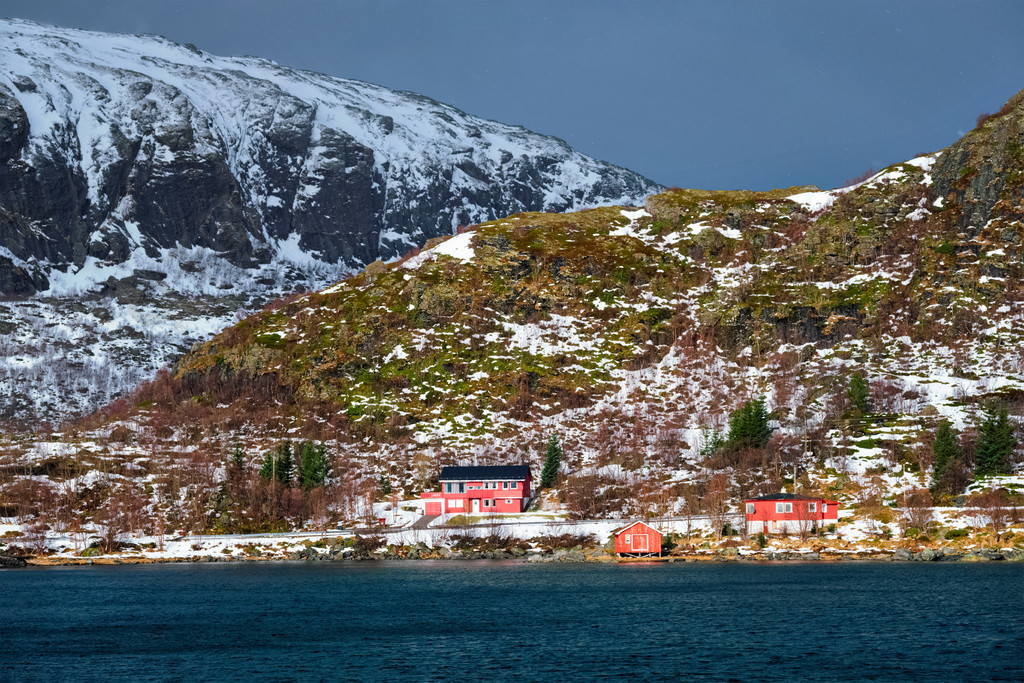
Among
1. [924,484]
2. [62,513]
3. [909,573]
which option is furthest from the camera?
[62,513]

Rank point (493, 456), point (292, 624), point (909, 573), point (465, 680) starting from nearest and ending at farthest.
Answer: point (465, 680)
point (292, 624)
point (909, 573)
point (493, 456)

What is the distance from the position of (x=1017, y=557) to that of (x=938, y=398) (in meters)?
62.7

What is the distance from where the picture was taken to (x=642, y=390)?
199 metres

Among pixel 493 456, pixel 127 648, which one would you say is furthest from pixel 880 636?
pixel 493 456

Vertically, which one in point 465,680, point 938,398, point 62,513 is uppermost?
point 938,398

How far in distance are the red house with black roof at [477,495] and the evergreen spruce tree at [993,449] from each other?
2307 inches

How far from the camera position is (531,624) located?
3196 inches

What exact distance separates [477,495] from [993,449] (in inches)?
2615

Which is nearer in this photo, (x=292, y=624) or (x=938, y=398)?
(x=292, y=624)

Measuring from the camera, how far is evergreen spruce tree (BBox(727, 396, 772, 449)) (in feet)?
529

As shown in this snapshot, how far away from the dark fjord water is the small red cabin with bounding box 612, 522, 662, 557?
8810 mm

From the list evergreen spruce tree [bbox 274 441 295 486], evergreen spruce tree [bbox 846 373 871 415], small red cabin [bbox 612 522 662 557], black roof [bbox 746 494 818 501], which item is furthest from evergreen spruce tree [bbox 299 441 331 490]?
evergreen spruce tree [bbox 846 373 871 415]

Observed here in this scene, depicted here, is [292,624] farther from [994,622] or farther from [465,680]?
[994,622]

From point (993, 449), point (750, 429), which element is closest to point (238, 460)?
point (750, 429)
